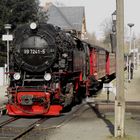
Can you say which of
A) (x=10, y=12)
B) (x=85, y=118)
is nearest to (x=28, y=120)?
(x=85, y=118)

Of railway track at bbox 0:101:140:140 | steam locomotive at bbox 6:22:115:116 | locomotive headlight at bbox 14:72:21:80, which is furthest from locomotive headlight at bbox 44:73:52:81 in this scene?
railway track at bbox 0:101:140:140

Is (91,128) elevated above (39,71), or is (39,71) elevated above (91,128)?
(39,71)

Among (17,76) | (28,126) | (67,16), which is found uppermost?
(67,16)

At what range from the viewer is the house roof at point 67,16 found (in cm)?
8631

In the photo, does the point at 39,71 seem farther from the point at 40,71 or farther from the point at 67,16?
the point at 67,16

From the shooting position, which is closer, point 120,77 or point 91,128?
point 120,77

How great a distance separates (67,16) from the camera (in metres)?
89.9

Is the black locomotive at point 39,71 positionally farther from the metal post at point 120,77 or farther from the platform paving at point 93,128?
the metal post at point 120,77

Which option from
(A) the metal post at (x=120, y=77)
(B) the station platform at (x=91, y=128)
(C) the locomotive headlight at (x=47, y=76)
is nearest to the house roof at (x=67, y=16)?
(C) the locomotive headlight at (x=47, y=76)

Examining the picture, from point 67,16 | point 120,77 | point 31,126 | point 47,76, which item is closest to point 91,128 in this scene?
point 31,126

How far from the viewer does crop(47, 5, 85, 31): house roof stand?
86312 mm

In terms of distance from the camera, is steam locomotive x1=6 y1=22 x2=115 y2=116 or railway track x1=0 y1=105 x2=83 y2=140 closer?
railway track x1=0 y1=105 x2=83 y2=140

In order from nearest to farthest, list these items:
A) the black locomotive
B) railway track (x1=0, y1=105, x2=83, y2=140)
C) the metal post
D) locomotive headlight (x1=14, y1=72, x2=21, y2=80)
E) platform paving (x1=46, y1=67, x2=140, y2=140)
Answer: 1. the metal post
2. platform paving (x1=46, y1=67, x2=140, y2=140)
3. railway track (x1=0, y1=105, x2=83, y2=140)
4. the black locomotive
5. locomotive headlight (x1=14, y1=72, x2=21, y2=80)

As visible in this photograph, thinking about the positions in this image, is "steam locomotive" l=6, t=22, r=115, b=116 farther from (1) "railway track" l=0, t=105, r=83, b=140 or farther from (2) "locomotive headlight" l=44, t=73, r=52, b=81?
(1) "railway track" l=0, t=105, r=83, b=140
